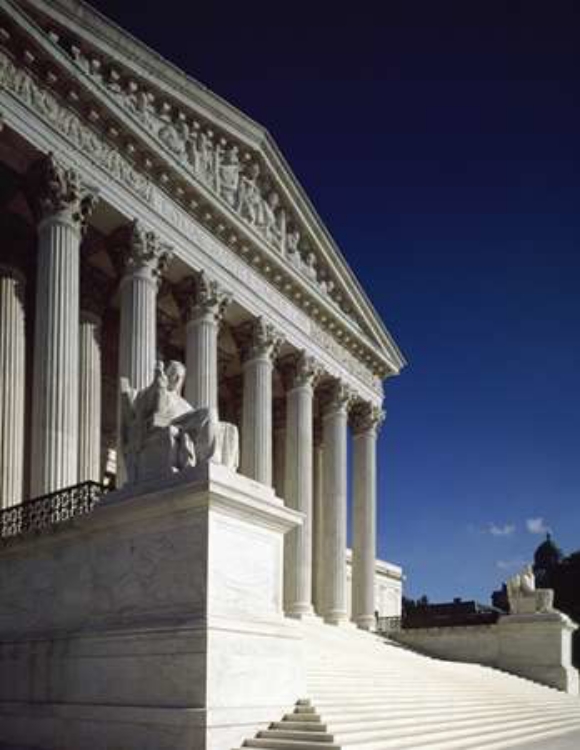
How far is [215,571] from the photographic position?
45.1 feet

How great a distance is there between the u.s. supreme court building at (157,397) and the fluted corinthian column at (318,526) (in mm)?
144

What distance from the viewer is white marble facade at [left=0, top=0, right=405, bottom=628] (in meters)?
21.9

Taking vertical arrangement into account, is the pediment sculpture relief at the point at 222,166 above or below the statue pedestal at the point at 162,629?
above

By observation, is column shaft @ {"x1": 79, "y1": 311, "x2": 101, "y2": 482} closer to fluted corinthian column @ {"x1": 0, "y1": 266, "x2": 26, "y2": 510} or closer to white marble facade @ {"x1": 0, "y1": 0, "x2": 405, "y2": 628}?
white marble facade @ {"x1": 0, "y1": 0, "x2": 405, "y2": 628}

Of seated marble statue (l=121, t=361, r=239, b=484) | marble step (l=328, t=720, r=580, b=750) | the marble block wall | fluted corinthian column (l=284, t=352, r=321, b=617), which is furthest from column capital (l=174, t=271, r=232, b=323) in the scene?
the marble block wall

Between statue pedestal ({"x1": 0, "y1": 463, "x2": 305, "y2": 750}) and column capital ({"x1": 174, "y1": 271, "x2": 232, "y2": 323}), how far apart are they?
13598mm

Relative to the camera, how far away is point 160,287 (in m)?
29.7

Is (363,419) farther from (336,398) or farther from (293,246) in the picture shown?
(293,246)

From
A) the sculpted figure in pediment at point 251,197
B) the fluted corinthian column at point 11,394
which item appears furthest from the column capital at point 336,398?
the fluted corinthian column at point 11,394

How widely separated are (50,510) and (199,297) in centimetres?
1288

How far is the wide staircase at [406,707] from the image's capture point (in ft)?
46.8

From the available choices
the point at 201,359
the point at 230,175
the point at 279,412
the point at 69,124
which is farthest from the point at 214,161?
the point at 279,412

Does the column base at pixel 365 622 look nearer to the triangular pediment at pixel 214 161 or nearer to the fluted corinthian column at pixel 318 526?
the fluted corinthian column at pixel 318 526

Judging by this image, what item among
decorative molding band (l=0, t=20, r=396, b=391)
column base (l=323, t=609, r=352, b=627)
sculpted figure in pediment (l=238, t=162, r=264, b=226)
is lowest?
column base (l=323, t=609, r=352, b=627)
